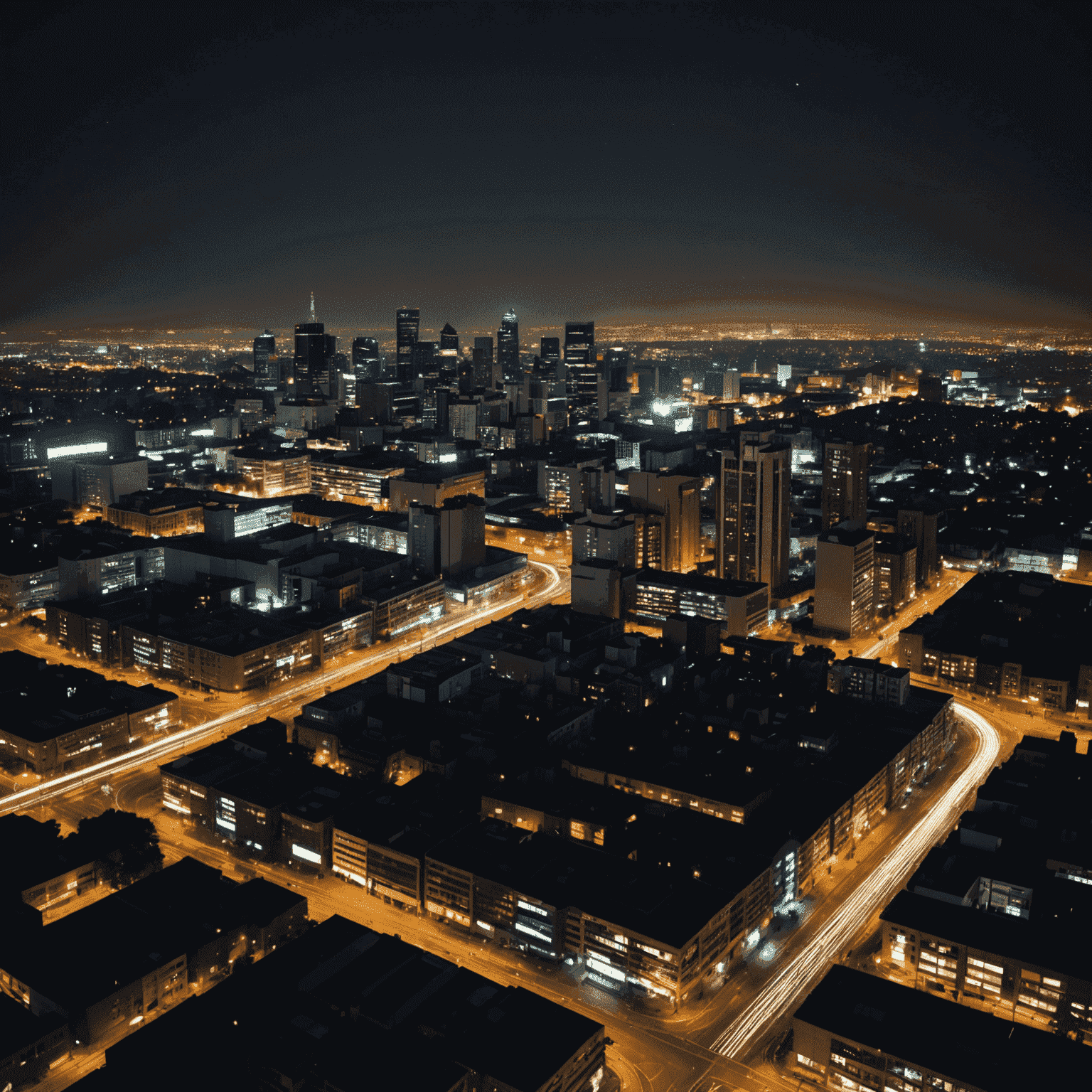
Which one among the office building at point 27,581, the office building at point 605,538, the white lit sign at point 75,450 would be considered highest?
the white lit sign at point 75,450

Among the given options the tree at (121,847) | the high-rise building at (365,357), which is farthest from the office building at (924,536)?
the high-rise building at (365,357)

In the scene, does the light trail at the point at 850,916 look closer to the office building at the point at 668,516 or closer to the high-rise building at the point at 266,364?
the office building at the point at 668,516

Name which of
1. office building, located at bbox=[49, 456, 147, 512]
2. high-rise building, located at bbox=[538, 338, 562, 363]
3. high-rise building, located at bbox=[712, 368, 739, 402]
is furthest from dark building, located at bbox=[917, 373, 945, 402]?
office building, located at bbox=[49, 456, 147, 512]

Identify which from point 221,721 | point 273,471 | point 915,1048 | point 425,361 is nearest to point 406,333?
point 425,361

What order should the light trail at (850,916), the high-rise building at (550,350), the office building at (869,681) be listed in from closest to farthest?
the light trail at (850,916), the office building at (869,681), the high-rise building at (550,350)

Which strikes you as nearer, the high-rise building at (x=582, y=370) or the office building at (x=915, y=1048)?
the office building at (x=915, y=1048)

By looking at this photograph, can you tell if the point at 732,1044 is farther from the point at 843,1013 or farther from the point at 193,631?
the point at 193,631
